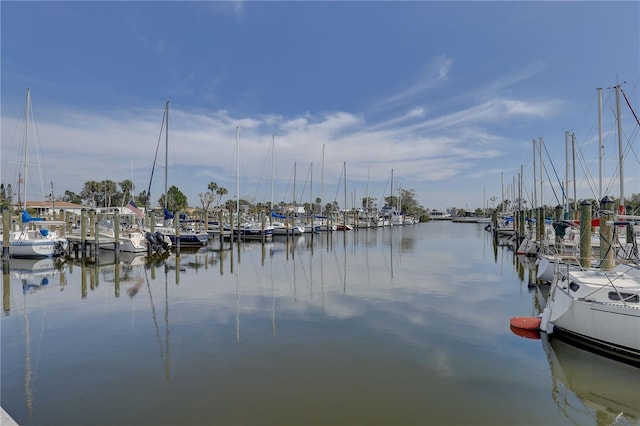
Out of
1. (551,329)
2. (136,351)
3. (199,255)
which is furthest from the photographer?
(199,255)

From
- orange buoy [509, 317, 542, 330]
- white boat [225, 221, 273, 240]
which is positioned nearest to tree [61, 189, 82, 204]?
white boat [225, 221, 273, 240]

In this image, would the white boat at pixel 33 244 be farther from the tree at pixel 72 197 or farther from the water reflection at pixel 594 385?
the tree at pixel 72 197

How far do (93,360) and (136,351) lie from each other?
3.16ft

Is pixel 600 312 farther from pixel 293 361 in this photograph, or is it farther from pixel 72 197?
pixel 72 197

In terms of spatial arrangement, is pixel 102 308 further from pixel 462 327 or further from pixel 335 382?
pixel 462 327

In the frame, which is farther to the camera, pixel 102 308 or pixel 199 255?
pixel 199 255

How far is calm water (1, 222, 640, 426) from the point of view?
22.6ft

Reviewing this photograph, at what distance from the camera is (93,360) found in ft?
29.9

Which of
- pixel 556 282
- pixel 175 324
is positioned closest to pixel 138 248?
pixel 175 324

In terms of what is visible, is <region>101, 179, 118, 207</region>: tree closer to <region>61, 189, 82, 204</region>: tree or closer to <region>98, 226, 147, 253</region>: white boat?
<region>61, 189, 82, 204</region>: tree

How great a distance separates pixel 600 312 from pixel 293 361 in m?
7.77

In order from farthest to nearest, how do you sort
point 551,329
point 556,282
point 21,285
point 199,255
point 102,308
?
point 199,255 < point 21,285 < point 102,308 < point 556,282 < point 551,329

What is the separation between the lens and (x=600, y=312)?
941 centimetres

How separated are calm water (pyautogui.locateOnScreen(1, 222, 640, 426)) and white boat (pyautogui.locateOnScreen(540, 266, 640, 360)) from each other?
46cm
